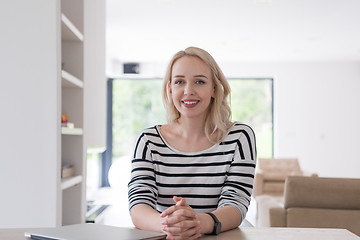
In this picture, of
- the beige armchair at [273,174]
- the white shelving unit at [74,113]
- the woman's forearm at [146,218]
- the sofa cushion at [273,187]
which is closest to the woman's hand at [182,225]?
the woman's forearm at [146,218]

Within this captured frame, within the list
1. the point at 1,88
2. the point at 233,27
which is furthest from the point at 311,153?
the point at 1,88

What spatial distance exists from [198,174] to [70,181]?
1.38 meters

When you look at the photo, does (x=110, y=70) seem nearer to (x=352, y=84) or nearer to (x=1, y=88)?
(x=352, y=84)

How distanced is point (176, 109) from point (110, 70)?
290 inches

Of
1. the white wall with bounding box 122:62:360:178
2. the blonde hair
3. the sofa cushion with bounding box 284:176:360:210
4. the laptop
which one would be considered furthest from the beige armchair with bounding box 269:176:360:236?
the white wall with bounding box 122:62:360:178

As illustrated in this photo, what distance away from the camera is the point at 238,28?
655 cm

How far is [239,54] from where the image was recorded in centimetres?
857

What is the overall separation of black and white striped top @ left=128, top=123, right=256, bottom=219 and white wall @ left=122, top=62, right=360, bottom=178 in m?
7.71

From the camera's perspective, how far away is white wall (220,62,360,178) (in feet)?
→ 30.5

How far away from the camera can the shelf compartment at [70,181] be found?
2606mm

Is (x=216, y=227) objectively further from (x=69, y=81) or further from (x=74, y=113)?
(x=74, y=113)

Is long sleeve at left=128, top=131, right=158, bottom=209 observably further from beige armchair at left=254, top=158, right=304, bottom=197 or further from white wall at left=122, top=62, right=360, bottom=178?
white wall at left=122, top=62, right=360, bottom=178

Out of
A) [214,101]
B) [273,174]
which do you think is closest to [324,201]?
[214,101]

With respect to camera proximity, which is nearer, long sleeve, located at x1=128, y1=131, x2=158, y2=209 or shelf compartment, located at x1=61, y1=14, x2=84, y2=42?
long sleeve, located at x1=128, y1=131, x2=158, y2=209
